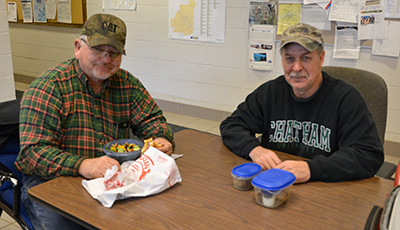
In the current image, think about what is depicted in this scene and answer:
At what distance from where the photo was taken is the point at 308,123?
1689 mm

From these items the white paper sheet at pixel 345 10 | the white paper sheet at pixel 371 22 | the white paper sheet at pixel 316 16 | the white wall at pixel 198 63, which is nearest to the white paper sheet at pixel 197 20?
the white wall at pixel 198 63

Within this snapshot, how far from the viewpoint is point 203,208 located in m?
1.21

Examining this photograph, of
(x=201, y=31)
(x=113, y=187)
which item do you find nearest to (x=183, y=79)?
(x=201, y=31)

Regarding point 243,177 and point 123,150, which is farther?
point 123,150

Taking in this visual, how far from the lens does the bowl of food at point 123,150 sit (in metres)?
1.45

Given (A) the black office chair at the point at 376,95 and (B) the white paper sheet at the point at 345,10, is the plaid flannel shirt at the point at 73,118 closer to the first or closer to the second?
(A) the black office chair at the point at 376,95

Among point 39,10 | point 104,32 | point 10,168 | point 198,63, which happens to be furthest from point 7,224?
point 39,10

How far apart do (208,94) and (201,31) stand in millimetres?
737

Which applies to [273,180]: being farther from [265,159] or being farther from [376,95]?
[376,95]

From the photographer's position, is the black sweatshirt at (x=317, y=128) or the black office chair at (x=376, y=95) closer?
the black sweatshirt at (x=317, y=128)

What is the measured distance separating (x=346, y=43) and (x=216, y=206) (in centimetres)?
278

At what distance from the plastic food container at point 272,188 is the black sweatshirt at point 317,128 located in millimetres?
212

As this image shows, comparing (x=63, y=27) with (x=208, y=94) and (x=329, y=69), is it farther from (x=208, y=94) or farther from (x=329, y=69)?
(x=329, y=69)

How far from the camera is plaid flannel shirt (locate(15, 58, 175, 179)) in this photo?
4.84 ft
